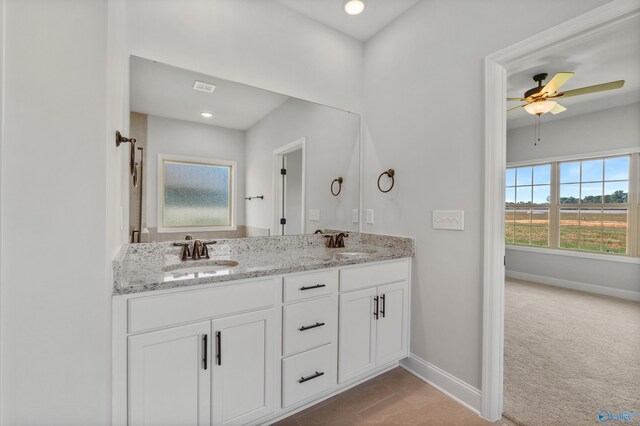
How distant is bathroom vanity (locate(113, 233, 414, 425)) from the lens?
1163 mm

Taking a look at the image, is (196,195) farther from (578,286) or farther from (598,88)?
(578,286)

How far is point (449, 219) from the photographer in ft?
6.19

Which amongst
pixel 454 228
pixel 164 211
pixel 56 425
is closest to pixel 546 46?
pixel 454 228

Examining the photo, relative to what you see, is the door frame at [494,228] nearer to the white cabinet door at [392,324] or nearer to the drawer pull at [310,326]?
the white cabinet door at [392,324]

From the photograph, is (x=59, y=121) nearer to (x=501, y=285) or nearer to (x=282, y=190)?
(x=282, y=190)

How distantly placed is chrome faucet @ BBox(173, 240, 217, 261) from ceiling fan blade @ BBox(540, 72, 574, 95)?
10.7 feet

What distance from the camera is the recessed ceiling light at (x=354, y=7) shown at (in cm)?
204

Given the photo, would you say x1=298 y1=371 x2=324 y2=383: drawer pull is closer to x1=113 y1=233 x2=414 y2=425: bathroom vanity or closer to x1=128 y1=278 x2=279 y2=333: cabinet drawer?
x1=113 y1=233 x2=414 y2=425: bathroom vanity

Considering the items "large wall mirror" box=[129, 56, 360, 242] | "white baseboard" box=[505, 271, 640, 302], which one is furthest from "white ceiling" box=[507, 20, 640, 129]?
"white baseboard" box=[505, 271, 640, 302]

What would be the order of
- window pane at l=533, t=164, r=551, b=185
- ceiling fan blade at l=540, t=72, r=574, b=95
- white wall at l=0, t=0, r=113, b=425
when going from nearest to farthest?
white wall at l=0, t=0, r=113, b=425, ceiling fan blade at l=540, t=72, r=574, b=95, window pane at l=533, t=164, r=551, b=185

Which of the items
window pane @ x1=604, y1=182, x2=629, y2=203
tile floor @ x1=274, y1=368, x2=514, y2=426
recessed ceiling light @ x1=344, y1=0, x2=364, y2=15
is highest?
recessed ceiling light @ x1=344, y1=0, x2=364, y2=15

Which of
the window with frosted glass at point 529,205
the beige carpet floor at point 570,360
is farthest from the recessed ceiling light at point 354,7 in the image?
the window with frosted glass at point 529,205

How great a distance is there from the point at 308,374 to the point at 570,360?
2.22m

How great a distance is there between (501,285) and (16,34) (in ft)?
7.71
